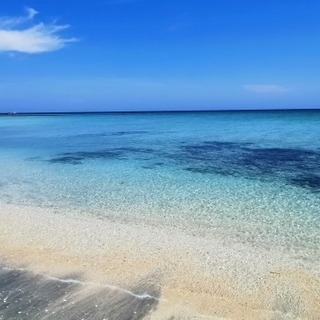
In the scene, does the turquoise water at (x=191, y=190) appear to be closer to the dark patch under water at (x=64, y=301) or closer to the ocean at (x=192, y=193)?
the ocean at (x=192, y=193)

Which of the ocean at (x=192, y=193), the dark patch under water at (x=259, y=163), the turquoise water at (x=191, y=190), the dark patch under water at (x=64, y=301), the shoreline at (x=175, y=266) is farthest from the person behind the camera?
the dark patch under water at (x=259, y=163)

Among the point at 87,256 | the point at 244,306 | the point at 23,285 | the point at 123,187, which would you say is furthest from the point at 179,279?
the point at 123,187

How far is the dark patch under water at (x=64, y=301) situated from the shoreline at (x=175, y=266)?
22 centimetres

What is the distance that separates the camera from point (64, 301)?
4.91 metres

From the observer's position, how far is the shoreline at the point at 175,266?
16.1 ft

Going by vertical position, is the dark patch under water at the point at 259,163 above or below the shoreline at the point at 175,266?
above

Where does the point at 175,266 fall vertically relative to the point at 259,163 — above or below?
below

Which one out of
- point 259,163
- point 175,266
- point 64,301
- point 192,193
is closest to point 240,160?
point 259,163

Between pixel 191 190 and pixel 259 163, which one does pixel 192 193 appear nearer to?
pixel 191 190

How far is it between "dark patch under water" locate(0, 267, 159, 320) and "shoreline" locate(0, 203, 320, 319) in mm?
220

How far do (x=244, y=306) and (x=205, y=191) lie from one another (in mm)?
6287

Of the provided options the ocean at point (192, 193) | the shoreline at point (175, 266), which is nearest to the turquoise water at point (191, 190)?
the ocean at point (192, 193)

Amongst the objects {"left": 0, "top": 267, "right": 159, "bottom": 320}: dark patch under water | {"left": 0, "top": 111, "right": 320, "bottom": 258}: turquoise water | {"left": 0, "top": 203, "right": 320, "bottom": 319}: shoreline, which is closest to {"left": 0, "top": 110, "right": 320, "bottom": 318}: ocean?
{"left": 0, "top": 111, "right": 320, "bottom": 258}: turquoise water

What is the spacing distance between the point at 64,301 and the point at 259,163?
12.8m
